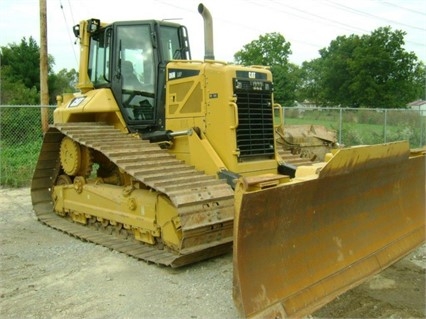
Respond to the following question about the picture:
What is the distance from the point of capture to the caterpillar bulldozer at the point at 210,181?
145 inches

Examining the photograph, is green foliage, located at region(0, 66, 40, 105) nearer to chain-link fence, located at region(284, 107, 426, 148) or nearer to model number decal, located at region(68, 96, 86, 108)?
chain-link fence, located at region(284, 107, 426, 148)

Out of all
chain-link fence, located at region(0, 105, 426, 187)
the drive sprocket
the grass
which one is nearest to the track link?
the drive sprocket

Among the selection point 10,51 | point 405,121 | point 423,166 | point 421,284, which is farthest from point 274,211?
point 10,51

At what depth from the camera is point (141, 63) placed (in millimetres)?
6492

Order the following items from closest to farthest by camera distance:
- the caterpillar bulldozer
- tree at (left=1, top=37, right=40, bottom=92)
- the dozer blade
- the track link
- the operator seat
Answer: the dozer blade < the caterpillar bulldozer < the track link < the operator seat < tree at (left=1, top=37, right=40, bottom=92)

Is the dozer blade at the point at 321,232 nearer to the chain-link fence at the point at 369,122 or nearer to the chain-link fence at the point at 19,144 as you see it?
the chain-link fence at the point at 19,144

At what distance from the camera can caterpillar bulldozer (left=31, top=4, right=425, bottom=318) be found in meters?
3.69

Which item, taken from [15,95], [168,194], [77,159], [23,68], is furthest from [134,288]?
[23,68]

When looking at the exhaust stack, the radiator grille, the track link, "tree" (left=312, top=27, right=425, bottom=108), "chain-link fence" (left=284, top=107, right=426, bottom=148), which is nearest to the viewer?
the track link

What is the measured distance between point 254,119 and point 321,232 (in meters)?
2.16

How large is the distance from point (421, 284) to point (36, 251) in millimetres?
4400

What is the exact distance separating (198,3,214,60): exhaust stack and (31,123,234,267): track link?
5.02 ft

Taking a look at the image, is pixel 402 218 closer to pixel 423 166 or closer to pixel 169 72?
pixel 423 166

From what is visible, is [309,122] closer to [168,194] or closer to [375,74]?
[168,194]
